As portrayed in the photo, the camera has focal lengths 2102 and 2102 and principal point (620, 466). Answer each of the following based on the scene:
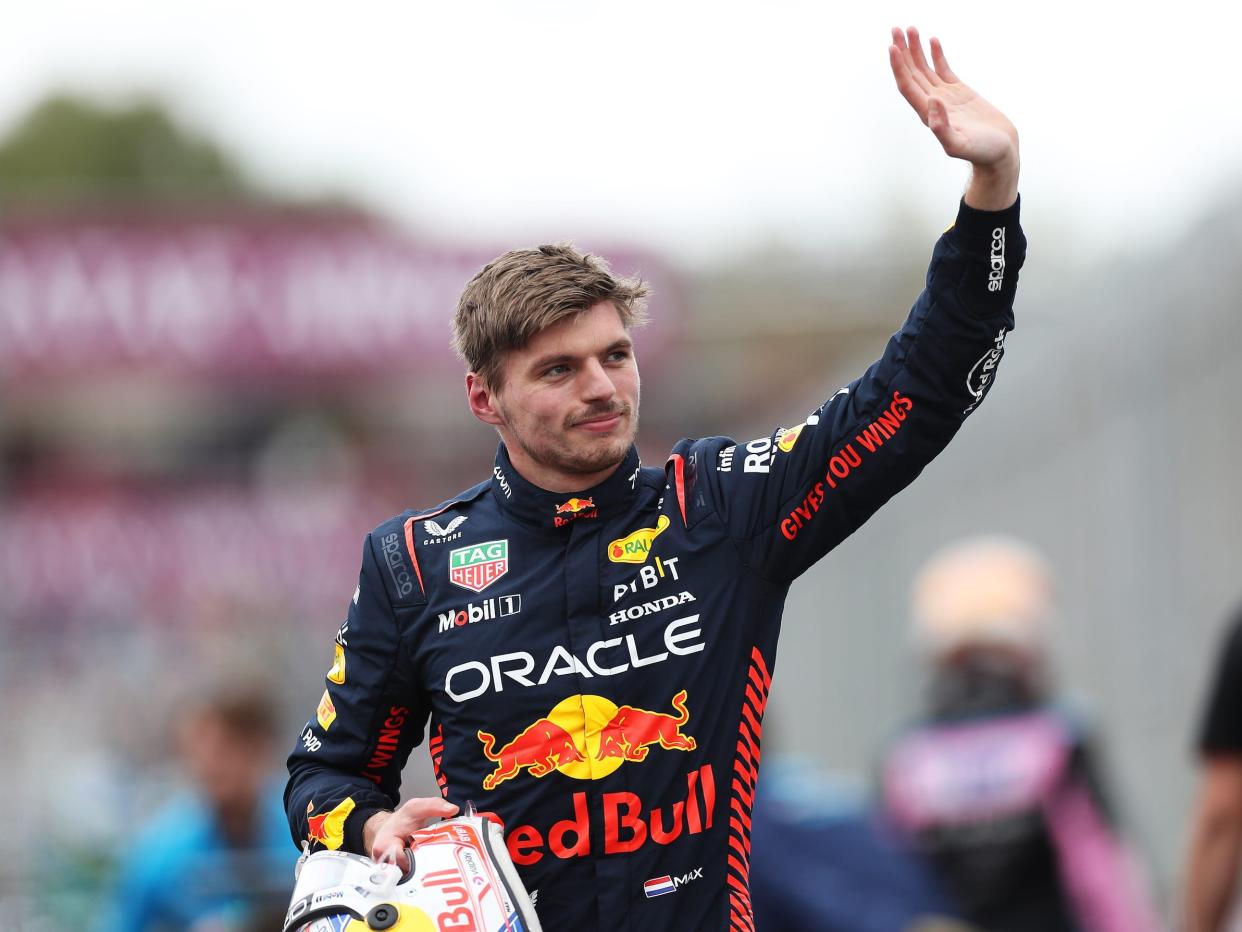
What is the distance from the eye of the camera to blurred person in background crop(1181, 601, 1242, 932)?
574 cm

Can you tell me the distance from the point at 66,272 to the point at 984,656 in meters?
25.2

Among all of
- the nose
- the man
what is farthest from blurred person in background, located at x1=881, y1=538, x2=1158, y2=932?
the nose

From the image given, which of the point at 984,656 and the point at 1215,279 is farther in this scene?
the point at 1215,279

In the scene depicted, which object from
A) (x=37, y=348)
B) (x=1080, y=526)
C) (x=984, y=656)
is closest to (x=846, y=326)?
(x=37, y=348)

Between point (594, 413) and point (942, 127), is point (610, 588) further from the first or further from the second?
point (942, 127)

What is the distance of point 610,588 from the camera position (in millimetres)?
3711

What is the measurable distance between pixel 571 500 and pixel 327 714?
598 millimetres

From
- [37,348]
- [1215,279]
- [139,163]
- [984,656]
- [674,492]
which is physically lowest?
[984,656]

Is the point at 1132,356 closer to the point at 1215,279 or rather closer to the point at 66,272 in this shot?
the point at 1215,279

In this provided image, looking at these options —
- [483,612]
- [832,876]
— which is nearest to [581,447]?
[483,612]

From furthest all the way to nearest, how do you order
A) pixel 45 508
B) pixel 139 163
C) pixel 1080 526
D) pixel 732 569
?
pixel 139 163 → pixel 45 508 → pixel 1080 526 → pixel 732 569

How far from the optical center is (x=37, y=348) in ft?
97.1

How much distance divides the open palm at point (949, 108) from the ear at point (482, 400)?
3.02ft

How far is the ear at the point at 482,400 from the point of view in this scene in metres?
3.86
